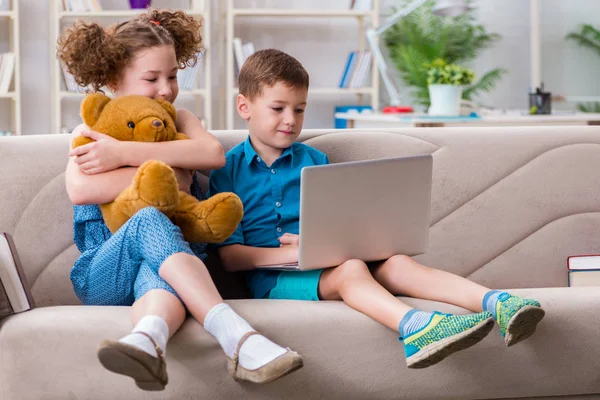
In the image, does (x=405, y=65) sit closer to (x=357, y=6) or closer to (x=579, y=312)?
(x=357, y=6)

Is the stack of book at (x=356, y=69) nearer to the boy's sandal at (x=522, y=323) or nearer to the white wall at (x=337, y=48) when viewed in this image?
the white wall at (x=337, y=48)

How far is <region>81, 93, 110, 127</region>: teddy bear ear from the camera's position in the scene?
1.92m

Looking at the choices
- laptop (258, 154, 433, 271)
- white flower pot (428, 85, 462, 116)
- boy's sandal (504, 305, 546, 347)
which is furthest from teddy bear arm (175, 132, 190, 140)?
white flower pot (428, 85, 462, 116)

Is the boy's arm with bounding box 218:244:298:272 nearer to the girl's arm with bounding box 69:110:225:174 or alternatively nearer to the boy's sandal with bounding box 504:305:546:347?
the girl's arm with bounding box 69:110:225:174

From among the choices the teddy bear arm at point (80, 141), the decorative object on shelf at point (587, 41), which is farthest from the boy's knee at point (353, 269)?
the decorative object on shelf at point (587, 41)

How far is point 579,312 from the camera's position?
1.77m

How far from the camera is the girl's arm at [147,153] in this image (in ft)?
6.13

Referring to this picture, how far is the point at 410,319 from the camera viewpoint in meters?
1.62

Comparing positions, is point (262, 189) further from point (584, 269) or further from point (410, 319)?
point (584, 269)

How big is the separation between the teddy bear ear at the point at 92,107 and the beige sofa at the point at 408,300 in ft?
0.79

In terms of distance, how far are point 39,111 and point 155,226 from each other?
3957mm

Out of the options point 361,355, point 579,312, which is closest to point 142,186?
point 361,355

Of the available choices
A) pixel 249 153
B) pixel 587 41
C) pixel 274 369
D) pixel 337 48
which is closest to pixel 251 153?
pixel 249 153

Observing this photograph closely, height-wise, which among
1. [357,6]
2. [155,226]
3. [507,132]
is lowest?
[155,226]
